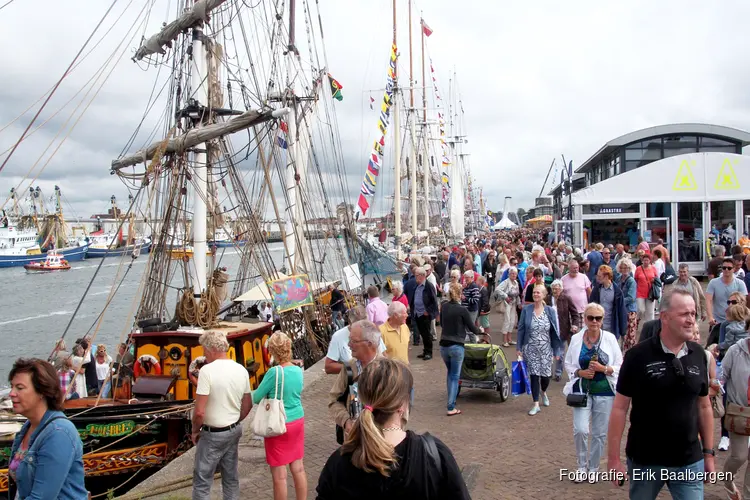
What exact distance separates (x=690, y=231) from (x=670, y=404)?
18.6 metres

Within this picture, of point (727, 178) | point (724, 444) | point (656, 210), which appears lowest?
point (724, 444)

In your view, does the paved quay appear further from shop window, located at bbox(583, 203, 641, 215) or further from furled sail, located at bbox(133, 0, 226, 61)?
shop window, located at bbox(583, 203, 641, 215)

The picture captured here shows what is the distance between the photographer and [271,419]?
14.4 ft

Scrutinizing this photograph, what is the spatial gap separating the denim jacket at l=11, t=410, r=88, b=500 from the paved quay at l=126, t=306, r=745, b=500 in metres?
2.35

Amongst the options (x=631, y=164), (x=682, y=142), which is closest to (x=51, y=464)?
(x=631, y=164)

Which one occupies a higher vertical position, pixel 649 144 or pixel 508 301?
pixel 649 144

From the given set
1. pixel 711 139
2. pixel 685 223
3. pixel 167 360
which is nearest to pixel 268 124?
pixel 167 360

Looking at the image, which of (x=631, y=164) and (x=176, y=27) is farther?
(x=631, y=164)

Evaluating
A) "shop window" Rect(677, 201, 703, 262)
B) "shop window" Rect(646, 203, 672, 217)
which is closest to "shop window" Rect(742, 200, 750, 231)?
"shop window" Rect(677, 201, 703, 262)

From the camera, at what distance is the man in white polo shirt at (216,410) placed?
171 inches

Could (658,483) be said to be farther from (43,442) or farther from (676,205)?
(676,205)

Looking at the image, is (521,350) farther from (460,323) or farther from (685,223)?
(685,223)

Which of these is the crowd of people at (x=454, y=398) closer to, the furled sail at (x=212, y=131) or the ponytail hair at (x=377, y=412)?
the ponytail hair at (x=377, y=412)

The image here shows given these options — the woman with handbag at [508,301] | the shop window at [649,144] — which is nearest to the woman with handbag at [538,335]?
the woman with handbag at [508,301]
